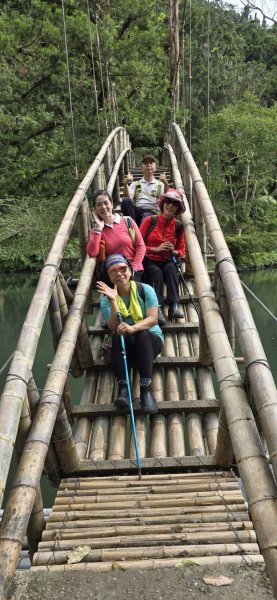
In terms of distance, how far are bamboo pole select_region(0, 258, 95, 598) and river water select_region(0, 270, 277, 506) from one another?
4.20 meters

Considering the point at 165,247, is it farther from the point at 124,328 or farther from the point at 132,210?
the point at 124,328

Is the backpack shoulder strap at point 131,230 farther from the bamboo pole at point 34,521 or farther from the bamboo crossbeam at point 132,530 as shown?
the bamboo crossbeam at point 132,530

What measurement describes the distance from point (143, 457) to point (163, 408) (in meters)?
0.33

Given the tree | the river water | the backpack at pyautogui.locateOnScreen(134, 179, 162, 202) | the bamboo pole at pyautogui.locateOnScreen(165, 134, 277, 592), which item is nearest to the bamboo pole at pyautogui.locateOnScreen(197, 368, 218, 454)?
the bamboo pole at pyautogui.locateOnScreen(165, 134, 277, 592)

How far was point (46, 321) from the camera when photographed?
11102 millimetres

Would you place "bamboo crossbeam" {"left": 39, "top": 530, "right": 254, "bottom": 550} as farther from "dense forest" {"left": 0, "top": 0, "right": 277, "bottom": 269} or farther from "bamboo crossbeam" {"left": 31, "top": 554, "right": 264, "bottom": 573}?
"dense forest" {"left": 0, "top": 0, "right": 277, "bottom": 269}

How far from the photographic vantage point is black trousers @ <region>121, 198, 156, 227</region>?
13.3 feet

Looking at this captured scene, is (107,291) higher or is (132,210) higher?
(132,210)

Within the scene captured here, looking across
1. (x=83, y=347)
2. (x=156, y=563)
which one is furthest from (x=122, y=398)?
(x=156, y=563)

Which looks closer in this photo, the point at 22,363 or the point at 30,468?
the point at 30,468

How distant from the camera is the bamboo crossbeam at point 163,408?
250cm

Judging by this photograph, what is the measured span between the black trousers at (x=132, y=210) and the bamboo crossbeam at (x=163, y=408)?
2002mm

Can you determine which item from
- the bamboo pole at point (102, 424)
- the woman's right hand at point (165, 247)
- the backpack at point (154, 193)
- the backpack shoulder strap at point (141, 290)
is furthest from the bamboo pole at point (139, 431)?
the backpack at point (154, 193)

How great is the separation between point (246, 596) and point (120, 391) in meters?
1.25
